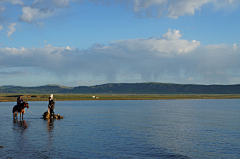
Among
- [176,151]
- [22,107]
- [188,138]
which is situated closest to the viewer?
[176,151]

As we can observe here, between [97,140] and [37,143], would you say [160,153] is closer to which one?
[97,140]

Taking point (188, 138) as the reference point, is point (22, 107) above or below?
above

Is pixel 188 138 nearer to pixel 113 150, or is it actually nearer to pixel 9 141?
pixel 113 150

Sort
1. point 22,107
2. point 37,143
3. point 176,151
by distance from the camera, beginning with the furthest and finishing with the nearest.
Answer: point 22,107 < point 37,143 < point 176,151

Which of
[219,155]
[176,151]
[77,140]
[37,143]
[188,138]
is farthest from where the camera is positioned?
[188,138]

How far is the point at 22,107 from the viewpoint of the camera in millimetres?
43688

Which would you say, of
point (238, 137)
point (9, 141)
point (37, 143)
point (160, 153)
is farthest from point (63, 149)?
point (238, 137)

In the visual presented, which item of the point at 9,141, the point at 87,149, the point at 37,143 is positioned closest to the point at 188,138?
the point at 87,149

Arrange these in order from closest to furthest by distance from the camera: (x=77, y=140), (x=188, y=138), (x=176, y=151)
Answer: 1. (x=176, y=151)
2. (x=77, y=140)
3. (x=188, y=138)

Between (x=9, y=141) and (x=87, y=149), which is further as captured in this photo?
(x=9, y=141)

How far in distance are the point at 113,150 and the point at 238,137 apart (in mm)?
15107

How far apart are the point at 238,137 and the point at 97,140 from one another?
50.7 ft

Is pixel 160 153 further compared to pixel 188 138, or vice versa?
pixel 188 138

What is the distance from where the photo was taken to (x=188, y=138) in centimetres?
2780
